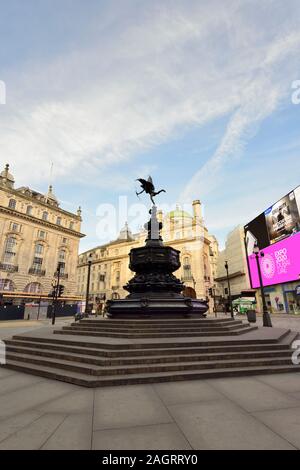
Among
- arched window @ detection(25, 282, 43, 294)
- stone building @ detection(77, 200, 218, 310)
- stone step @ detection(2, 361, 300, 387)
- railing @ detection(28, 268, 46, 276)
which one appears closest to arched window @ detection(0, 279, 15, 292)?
arched window @ detection(25, 282, 43, 294)

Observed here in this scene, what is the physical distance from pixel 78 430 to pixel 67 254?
4693 centimetres

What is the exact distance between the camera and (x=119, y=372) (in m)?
5.23

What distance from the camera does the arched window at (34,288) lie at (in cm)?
3931

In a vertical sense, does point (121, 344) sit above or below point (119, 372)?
above

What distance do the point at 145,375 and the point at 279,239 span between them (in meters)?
42.4

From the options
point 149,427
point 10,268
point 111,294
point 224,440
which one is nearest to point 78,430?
point 149,427

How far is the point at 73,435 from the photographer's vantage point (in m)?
Answer: 2.97

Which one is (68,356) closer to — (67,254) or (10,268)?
(10,268)

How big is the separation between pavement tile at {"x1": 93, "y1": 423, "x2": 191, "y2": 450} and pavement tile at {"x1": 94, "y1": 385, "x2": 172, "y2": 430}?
17cm

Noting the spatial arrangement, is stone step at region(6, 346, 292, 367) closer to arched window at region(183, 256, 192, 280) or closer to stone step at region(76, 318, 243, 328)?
stone step at region(76, 318, 243, 328)

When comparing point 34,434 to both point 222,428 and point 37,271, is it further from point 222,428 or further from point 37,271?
point 37,271

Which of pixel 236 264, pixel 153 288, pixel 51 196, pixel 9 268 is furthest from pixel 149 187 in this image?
pixel 236 264

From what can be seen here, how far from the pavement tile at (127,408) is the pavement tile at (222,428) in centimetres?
30
